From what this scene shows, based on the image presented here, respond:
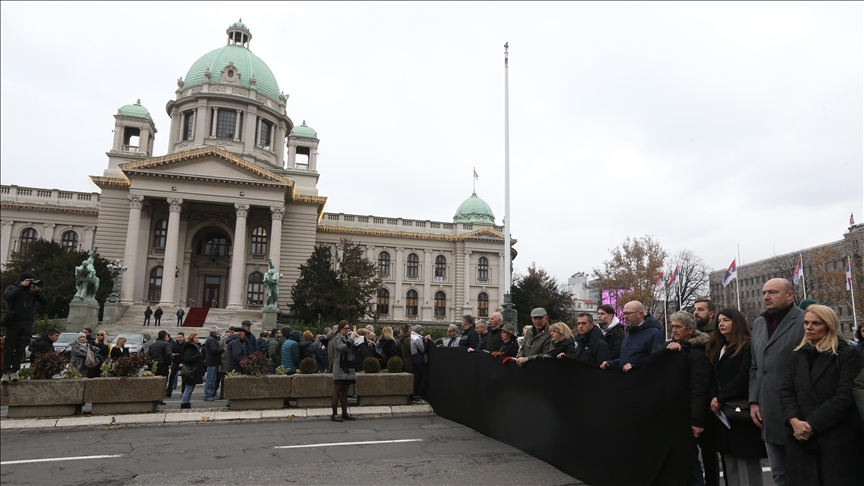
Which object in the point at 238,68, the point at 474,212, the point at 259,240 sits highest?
the point at 238,68

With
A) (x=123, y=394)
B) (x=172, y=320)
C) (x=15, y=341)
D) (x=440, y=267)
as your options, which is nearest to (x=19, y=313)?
(x=15, y=341)

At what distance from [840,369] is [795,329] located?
0.60 meters

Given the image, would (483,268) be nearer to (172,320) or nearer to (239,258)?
(239,258)

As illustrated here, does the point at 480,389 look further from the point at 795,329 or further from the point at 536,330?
the point at 795,329

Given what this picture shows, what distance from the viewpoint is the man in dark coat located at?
535cm

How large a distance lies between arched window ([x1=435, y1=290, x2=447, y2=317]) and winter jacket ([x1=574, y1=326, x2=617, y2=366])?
53330mm

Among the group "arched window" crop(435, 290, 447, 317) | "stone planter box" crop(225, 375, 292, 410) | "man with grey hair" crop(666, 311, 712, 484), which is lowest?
"stone planter box" crop(225, 375, 292, 410)

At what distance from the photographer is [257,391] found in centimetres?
1230

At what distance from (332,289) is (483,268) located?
909 inches

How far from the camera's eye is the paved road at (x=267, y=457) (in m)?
7.01

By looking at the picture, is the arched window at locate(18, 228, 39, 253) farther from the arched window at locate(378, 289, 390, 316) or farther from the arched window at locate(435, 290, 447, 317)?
the arched window at locate(435, 290, 447, 317)

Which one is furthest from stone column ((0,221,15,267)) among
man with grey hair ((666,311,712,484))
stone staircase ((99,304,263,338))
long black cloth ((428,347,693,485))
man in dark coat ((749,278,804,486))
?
man in dark coat ((749,278,804,486))

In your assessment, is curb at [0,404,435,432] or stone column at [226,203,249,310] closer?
curb at [0,404,435,432]

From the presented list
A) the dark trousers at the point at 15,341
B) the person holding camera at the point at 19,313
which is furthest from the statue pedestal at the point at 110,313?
the person holding camera at the point at 19,313
